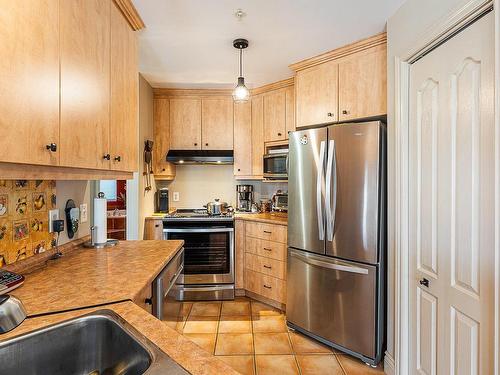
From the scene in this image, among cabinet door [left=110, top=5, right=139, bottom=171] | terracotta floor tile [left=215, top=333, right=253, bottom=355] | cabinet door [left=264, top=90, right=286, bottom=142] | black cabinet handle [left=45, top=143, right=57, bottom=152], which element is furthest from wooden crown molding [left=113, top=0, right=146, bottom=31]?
terracotta floor tile [left=215, top=333, right=253, bottom=355]

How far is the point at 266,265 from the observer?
3.15 meters

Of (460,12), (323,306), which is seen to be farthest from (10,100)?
(323,306)

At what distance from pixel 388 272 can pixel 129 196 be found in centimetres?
242

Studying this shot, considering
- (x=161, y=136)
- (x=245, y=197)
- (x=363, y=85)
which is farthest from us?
(x=245, y=197)

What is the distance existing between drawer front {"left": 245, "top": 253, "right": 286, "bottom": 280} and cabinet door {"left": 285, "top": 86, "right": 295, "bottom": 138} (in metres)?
1.41

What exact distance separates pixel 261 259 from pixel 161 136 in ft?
6.18

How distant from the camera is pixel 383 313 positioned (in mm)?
2139

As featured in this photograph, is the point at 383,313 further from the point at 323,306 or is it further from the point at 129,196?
the point at 129,196

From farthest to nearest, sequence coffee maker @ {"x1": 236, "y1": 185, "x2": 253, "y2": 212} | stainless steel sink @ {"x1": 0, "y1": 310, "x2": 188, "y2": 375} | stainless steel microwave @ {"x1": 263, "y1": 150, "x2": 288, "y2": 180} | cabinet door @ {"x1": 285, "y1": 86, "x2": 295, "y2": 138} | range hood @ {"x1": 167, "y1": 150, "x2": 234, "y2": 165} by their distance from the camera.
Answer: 1. coffee maker @ {"x1": 236, "y1": 185, "x2": 253, "y2": 212}
2. range hood @ {"x1": 167, "y1": 150, "x2": 234, "y2": 165}
3. cabinet door @ {"x1": 285, "y1": 86, "x2": 295, "y2": 138}
4. stainless steel microwave @ {"x1": 263, "y1": 150, "x2": 288, "y2": 180}
5. stainless steel sink @ {"x1": 0, "y1": 310, "x2": 188, "y2": 375}

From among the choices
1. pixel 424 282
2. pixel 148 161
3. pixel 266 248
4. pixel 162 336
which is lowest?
pixel 266 248

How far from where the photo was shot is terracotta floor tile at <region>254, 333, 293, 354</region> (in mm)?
2342

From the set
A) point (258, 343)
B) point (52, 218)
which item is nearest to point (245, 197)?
point (258, 343)

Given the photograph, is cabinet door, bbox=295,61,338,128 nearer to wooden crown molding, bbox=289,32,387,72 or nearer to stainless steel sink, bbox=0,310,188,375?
wooden crown molding, bbox=289,32,387,72

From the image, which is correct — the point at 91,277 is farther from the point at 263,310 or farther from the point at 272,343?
the point at 263,310
